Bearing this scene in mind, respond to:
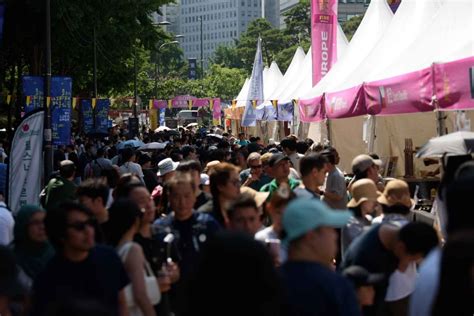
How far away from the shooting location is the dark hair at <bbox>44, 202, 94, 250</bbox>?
5.52 meters

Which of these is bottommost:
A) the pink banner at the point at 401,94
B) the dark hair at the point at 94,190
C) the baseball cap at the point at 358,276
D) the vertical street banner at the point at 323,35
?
the baseball cap at the point at 358,276

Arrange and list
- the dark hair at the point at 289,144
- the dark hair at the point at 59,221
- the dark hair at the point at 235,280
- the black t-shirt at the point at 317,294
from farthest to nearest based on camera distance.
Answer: the dark hair at the point at 289,144
the dark hair at the point at 59,221
the black t-shirt at the point at 317,294
the dark hair at the point at 235,280

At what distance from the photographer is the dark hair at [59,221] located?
18.1 ft

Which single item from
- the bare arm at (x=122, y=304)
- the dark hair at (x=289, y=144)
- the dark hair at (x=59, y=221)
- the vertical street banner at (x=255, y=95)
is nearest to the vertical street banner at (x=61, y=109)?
the dark hair at (x=289, y=144)

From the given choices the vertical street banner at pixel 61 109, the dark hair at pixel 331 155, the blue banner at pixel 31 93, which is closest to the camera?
the dark hair at pixel 331 155

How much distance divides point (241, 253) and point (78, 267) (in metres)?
2.13

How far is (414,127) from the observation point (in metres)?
19.2

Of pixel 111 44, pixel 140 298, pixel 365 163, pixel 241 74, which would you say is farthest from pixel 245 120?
pixel 241 74

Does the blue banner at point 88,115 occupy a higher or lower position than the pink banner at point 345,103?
lower

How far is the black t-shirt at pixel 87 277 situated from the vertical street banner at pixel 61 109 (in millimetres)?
16659

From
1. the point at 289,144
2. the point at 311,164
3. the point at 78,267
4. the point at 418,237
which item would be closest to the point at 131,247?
the point at 78,267

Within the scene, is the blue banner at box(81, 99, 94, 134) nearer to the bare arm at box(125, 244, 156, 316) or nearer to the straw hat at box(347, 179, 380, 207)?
the straw hat at box(347, 179, 380, 207)

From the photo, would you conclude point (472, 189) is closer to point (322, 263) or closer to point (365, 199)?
point (322, 263)

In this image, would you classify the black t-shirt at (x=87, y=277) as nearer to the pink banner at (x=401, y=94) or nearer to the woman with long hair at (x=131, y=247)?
the woman with long hair at (x=131, y=247)
